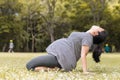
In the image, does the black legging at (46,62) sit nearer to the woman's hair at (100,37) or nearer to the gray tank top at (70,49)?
the gray tank top at (70,49)

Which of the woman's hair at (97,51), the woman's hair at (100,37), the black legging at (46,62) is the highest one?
the woman's hair at (100,37)

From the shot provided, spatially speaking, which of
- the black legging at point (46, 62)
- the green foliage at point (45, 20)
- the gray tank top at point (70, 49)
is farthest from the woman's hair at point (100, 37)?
the green foliage at point (45, 20)

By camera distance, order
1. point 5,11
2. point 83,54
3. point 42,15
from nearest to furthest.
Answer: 1. point 83,54
2. point 42,15
3. point 5,11

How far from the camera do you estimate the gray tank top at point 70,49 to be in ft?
37.3

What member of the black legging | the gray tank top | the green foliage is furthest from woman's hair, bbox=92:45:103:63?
the green foliage

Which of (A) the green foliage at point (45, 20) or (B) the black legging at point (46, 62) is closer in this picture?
(B) the black legging at point (46, 62)

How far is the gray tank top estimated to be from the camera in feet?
37.3

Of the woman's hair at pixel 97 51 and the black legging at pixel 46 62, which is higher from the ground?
the woman's hair at pixel 97 51

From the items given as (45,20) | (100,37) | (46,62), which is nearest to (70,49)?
(46,62)

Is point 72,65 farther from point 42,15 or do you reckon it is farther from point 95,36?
point 42,15

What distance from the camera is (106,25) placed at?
2768 inches

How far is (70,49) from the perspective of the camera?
11.6 metres

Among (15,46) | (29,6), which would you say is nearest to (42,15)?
(29,6)

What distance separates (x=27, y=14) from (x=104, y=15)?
13034 mm
